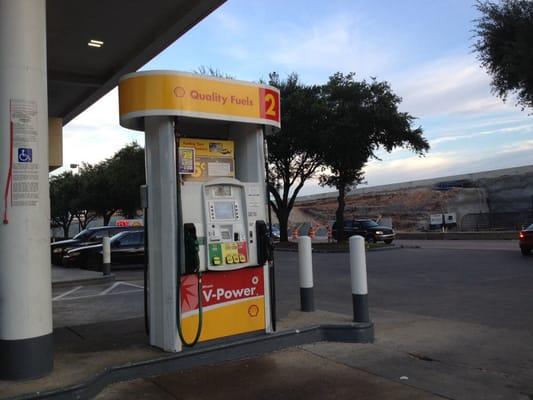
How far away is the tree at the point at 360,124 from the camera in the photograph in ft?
88.0

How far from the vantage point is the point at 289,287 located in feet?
42.0

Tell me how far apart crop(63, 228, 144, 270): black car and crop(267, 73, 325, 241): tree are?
30.8 feet

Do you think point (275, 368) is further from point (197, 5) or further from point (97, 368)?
point (197, 5)

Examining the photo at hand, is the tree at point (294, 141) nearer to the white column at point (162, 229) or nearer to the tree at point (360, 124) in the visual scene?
the tree at point (360, 124)

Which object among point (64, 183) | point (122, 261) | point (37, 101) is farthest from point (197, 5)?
point (64, 183)

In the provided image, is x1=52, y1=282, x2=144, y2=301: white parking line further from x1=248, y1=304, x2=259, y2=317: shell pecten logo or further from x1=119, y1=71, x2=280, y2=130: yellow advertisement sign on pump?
x1=119, y1=71, x2=280, y2=130: yellow advertisement sign on pump

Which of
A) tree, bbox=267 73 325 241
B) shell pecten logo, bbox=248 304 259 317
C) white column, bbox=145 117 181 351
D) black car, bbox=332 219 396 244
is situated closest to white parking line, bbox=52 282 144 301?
white column, bbox=145 117 181 351

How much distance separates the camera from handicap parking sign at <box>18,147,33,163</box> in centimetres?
518

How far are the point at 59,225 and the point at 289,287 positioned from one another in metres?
59.7

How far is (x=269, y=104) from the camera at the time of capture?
22.5 ft

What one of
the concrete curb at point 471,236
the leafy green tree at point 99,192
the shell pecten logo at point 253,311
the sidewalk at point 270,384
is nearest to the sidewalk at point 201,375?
the sidewalk at point 270,384

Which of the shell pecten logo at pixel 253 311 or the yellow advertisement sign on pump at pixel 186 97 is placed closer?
the yellow advertisement sign on pump at pixel 186 97

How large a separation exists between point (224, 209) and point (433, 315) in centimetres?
430

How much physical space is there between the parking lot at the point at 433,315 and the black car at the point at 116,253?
298 cm
